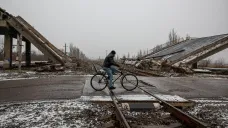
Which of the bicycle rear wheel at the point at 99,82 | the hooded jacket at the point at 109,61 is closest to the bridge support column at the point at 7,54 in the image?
the bicycle rear wheel at the point at 99,82

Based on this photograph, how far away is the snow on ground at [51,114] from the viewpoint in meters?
5.85

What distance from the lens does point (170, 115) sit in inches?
269

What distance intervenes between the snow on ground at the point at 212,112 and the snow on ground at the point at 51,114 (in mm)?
2771

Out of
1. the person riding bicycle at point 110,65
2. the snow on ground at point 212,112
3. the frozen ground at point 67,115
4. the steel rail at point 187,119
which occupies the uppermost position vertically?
the person riding bicycle at point 110,65

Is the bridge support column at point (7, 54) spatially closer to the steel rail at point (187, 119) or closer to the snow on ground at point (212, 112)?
the snow on ground at point (212, 112)

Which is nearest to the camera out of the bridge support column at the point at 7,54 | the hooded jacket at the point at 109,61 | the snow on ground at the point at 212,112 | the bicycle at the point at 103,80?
the snow on ground at the point at 212,112

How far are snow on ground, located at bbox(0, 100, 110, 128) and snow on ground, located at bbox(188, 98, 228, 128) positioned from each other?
277cm

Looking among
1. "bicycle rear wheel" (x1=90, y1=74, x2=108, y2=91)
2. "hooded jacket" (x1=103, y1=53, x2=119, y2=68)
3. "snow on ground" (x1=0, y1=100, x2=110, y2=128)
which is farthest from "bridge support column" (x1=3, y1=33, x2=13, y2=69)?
"snow on ground" (x1=0, y1=100, x2=110, y2=128)

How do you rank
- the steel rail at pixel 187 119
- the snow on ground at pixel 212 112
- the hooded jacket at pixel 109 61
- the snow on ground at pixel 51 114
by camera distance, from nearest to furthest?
the steel rail at pixel 187 119 → the snow on ground at pixel 51 114 → the snow on ground at pixel 212 112 → the hooded jacket at pixel 109 61

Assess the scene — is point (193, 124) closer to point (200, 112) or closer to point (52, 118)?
point (200, 112)

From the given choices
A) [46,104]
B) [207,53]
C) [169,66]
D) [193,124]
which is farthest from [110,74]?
[207,53]

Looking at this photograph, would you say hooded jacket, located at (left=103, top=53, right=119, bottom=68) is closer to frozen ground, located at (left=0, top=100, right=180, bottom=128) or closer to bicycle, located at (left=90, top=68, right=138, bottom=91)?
bicycle, located at (left=90, top=68, right=138, bottom=91)

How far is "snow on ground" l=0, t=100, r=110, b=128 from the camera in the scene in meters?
5.85

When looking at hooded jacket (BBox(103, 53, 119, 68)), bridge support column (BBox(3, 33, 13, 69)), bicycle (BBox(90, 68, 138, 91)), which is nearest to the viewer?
hooded jacket (BBox(103, 53, 119, 68))
